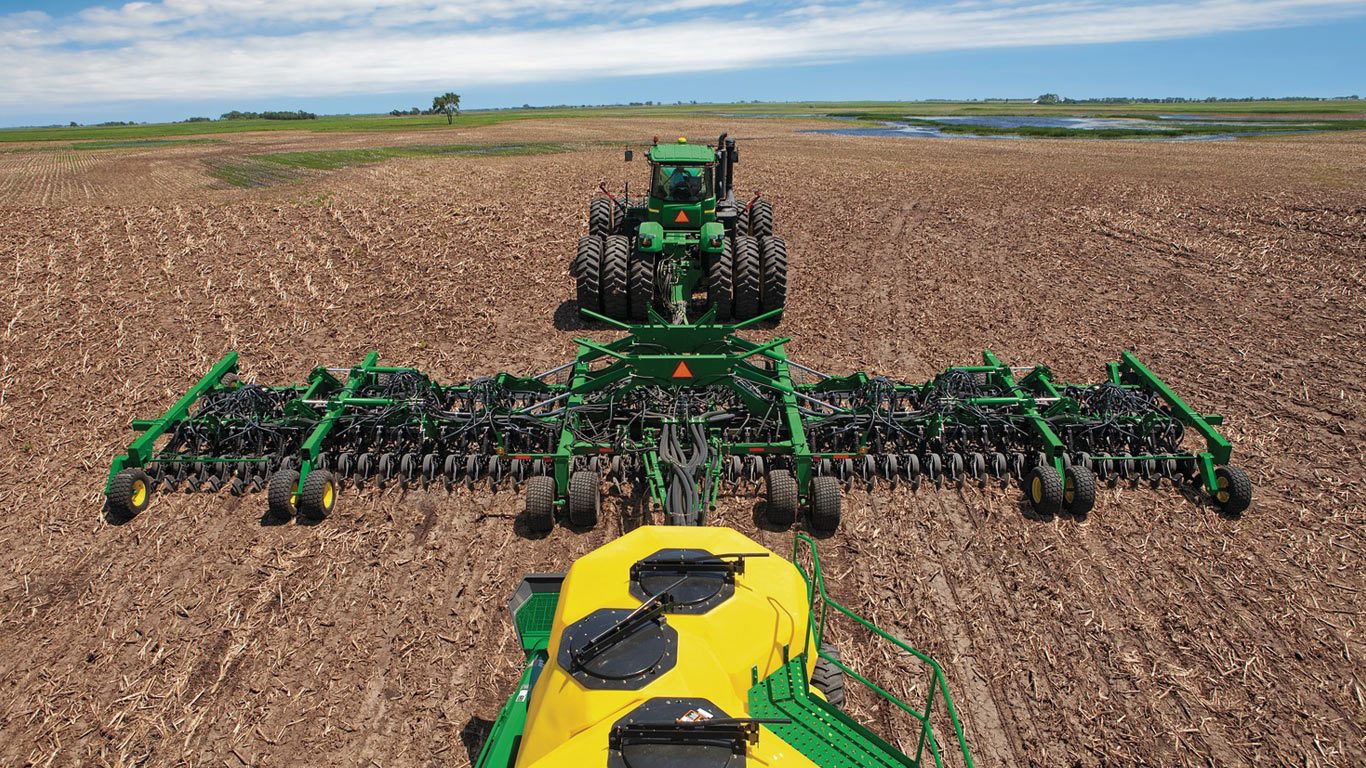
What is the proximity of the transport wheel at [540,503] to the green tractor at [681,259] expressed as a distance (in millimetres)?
5247

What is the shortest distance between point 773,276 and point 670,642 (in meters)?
9.71

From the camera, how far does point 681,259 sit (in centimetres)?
1213

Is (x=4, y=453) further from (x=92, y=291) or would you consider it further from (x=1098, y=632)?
(x=1098, y=632)

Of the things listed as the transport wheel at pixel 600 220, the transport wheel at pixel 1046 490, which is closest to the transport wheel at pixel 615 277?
the transport wheel at pixel 600 220

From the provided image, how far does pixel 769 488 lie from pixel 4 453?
9013 millimetres

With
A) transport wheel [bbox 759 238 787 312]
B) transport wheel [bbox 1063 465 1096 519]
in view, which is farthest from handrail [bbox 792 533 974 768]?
transport wheel [bbox 759 238 787 312]

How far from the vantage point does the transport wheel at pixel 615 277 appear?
1211 centimetres

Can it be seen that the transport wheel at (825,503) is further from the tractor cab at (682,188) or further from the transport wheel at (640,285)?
the tractor cab at (682,188)

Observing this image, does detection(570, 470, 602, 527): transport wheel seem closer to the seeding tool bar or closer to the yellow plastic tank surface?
the seeding tool bar

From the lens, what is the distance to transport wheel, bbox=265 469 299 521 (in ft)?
22.7

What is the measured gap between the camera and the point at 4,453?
8.56m

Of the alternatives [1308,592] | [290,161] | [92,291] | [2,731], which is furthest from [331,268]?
[290,161]

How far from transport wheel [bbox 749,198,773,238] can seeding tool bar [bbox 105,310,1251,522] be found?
729 centimetres

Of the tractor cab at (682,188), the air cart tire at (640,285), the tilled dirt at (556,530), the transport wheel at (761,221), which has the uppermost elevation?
the tractor cab at (682,188)
